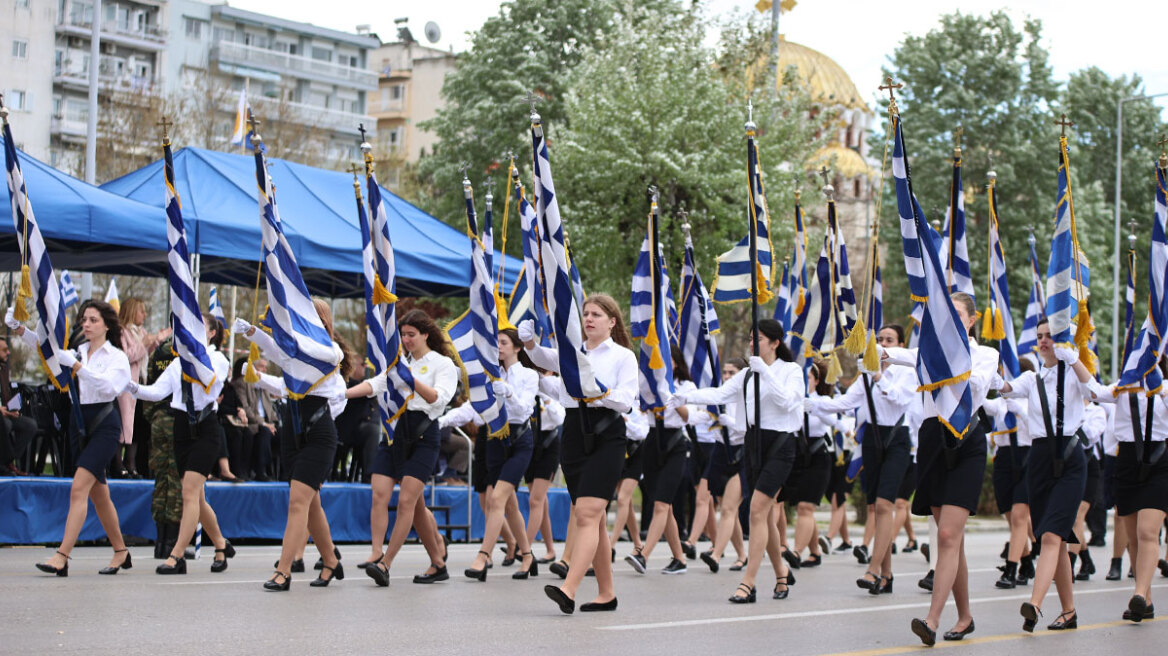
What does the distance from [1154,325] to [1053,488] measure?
189 centimetres

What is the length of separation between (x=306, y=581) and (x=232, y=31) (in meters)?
75.0

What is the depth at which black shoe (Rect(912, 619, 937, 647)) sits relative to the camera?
8.63 metres

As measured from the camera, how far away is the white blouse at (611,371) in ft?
32.0

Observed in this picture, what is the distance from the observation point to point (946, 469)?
30.2 feet

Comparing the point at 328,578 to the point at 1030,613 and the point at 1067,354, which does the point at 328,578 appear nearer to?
the point at 1030,613

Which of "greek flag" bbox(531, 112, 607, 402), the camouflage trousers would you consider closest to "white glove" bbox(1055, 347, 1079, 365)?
"greek flag" bbox(531, 112, 607, 402)

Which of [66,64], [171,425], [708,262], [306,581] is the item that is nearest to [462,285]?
[171,425]

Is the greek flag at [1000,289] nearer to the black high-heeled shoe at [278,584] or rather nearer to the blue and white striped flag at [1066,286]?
the blue and white striped flag at [1066,286]

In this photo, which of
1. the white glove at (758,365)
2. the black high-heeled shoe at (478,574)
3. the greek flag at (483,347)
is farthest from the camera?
the greek flag at (483,347)

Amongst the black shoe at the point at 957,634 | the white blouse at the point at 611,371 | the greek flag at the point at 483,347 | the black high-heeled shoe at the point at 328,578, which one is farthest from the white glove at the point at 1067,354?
the black high-heeled shoe at the point at 328,578

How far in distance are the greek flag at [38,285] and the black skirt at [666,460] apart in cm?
531

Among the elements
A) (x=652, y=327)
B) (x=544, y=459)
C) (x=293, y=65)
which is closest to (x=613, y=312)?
(x=652, y=327)

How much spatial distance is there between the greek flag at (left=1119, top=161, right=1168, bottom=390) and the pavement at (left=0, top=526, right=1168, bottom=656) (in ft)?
5.79

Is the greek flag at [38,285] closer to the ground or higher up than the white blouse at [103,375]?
higher up
